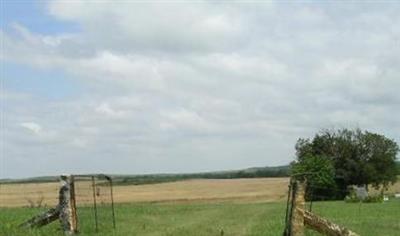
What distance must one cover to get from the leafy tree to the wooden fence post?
67.4m

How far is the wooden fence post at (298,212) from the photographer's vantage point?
837 inches

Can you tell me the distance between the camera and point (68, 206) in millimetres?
25594

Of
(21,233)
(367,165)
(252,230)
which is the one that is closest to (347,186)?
(367,165)

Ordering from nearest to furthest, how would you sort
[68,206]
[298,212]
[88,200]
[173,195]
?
[298,212]
[68,206]
[88,200]
[173,195]

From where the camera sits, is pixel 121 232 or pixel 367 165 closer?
pixel 121 232

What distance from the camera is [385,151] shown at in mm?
91438

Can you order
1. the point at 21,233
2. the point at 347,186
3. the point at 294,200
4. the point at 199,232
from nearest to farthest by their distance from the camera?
the point at 294,200 < the point at 21,233 < the point at 199,232 < the point at 347,186

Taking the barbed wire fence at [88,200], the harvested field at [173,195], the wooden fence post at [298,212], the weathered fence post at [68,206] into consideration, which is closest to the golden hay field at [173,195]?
the harvested field at [173,195]

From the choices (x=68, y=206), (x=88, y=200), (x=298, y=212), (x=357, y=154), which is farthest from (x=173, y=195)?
(x=298, y=212)

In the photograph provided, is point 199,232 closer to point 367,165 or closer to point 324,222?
point 324,222

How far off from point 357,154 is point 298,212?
7078 centimetres

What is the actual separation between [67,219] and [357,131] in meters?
69.8

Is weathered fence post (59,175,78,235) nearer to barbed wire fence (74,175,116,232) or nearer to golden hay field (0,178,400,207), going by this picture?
barbed wire fence (74,175,116,232)

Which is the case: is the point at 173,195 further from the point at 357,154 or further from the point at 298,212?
the point at 298,212
